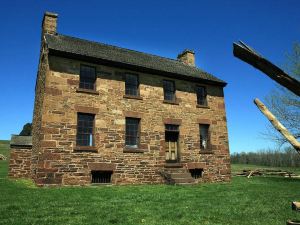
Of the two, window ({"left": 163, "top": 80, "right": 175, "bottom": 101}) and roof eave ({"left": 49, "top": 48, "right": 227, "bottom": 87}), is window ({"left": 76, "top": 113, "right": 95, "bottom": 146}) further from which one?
window ({"left": 163, "top": 80, "right": 175, "bottom": 101})

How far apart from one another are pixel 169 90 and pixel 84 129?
6495 millimetres

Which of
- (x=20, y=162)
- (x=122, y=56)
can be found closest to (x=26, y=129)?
(x=20, y=162)

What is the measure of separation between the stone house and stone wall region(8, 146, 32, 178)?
0.19 ft

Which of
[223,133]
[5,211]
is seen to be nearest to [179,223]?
[5,211]

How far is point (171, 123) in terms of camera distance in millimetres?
18719

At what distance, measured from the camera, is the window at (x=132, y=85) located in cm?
1792

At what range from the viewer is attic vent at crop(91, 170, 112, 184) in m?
15.9

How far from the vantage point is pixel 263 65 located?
9.98 feet

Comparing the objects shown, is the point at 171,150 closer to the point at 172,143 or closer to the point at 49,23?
the point at 172,143

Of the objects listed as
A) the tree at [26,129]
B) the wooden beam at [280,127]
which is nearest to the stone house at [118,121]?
the wooden beam at [280,127]

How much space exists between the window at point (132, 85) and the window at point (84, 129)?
9.74ft

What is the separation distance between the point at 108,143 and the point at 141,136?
7.10 ft

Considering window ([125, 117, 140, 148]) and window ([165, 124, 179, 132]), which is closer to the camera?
window ([125, 117, 140, 148])

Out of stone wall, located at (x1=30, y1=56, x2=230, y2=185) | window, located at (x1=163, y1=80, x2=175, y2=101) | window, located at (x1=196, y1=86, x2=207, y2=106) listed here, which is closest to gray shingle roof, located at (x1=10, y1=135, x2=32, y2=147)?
stone wall, located at (x1=30, y1=56, x2=230, y2=185)
